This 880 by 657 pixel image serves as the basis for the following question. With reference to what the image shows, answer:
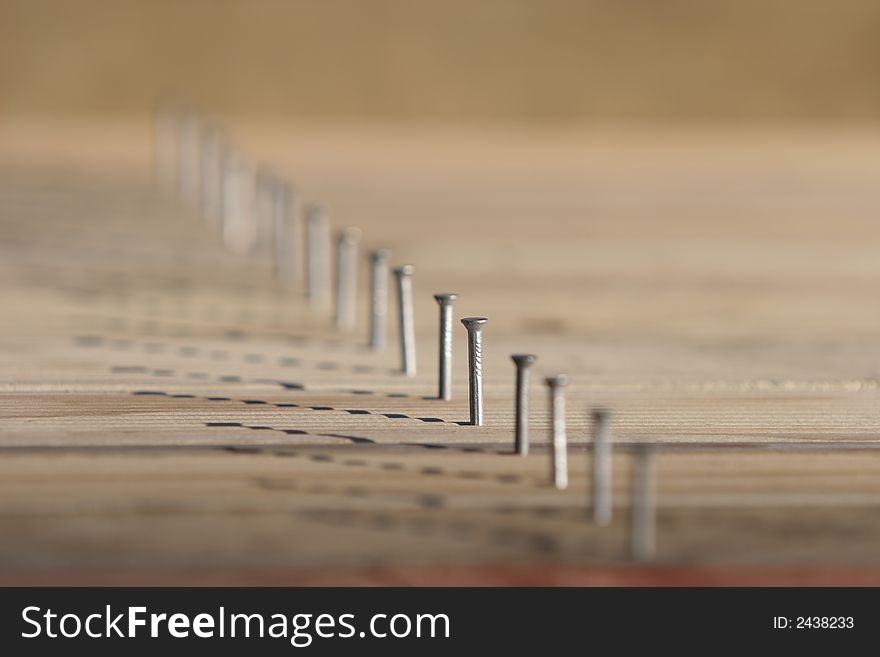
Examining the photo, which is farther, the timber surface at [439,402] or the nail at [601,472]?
the nail at [601,472]

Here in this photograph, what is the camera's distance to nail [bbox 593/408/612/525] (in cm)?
647

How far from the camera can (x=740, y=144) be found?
29984 mm

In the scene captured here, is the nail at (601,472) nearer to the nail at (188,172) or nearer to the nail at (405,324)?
the nail at (405,324)

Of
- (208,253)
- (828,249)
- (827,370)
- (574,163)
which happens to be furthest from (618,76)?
(827,370)

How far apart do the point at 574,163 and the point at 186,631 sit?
69.3 feet

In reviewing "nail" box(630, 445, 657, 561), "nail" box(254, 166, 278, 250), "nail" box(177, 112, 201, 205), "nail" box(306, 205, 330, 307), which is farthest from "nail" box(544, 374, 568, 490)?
"nail" box(177, 112, 201, 205)

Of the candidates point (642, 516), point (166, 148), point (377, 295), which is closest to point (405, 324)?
point (377, 295)

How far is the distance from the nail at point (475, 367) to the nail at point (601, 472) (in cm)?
146

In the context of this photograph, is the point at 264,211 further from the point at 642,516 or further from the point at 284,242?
the point at 642,516

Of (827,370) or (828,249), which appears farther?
(828,249)

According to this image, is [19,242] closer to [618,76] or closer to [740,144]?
[740,144]

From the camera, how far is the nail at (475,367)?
26.4ft

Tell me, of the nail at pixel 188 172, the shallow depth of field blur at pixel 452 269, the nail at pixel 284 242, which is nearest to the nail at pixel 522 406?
the shallow depth of field blur at pixel 452 269

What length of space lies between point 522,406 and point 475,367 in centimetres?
62
